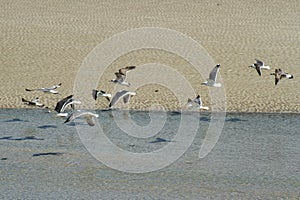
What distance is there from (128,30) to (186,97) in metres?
7.04

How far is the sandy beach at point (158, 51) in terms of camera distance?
17.0m

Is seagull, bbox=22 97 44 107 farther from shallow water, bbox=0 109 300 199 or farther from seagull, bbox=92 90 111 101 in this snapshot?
seagull, bbox=92 90 111 101

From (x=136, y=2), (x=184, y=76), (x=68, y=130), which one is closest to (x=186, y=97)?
(x=184, y=76)

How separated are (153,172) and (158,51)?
29.4ft

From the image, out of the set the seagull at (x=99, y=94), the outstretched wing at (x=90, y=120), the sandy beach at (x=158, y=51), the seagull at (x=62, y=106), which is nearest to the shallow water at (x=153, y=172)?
the outstretched wing at (x=90, y=120)

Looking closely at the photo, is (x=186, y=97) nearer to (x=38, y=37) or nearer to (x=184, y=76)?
(x=184, y=76)

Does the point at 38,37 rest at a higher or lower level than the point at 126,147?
higher

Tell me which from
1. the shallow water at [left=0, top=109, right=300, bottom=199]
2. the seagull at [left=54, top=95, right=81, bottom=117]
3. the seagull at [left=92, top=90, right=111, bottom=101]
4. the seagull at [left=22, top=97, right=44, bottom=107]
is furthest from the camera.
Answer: the seagull at [left=92, top=90, right=111, bottom=101]

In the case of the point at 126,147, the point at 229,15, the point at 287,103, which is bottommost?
the point at 126,147

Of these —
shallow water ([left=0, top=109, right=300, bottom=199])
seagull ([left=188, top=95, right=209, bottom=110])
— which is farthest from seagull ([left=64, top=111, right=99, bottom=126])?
seagull ([left=188, top=95, right=209, bottom=110])

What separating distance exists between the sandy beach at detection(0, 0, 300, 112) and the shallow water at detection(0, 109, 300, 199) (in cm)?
107

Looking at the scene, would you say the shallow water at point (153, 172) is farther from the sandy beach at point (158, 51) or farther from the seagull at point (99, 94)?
the sandy beach at point (158, 51)

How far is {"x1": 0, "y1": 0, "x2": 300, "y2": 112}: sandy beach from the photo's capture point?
17.0 meters

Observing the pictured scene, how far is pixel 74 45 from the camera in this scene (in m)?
21.4
